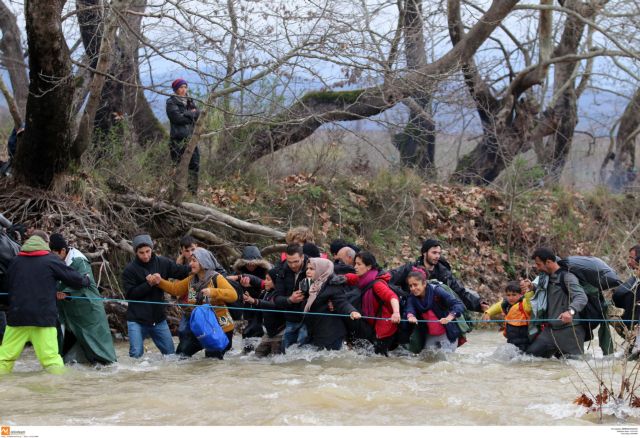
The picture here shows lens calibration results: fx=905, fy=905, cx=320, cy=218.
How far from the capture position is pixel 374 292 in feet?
36.9

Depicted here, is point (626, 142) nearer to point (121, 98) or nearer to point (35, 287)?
point (121, 98)

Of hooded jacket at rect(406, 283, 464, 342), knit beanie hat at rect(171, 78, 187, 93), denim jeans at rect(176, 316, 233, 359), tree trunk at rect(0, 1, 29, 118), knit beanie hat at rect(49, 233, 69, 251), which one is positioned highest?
tree trunk at rect(0, 1, 29, 118)

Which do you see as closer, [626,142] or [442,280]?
[442,280]

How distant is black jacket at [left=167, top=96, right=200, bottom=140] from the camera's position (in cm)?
1553

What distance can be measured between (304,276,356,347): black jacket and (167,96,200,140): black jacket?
5.67 metres

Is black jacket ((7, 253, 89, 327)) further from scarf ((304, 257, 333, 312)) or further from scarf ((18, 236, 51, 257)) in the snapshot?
scarf ((304, 257, 333, 312))

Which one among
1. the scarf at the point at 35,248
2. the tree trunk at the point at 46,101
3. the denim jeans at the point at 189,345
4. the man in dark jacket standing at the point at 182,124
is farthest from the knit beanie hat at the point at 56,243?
the man in dark jacket standing at the point at 182,124

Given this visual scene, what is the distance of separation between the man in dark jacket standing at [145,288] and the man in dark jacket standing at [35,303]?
1141 mm

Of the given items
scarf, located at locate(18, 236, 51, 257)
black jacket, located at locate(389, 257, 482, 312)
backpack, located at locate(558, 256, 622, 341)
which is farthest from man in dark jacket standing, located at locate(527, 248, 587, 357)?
scarf, located at locate(18, 236, 51, 257)

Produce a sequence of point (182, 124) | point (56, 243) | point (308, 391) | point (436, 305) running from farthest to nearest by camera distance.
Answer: point (182, 124) < point (436, 305) < point (56, 243) < point (308, 391)

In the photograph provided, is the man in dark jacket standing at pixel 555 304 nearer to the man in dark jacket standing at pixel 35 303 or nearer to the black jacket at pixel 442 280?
the black jacket at pixel 442 280

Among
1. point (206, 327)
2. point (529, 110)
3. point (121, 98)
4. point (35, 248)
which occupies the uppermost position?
point (529, 110)

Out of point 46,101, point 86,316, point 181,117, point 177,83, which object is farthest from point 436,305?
point 181,117

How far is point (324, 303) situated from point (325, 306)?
0.17ft
